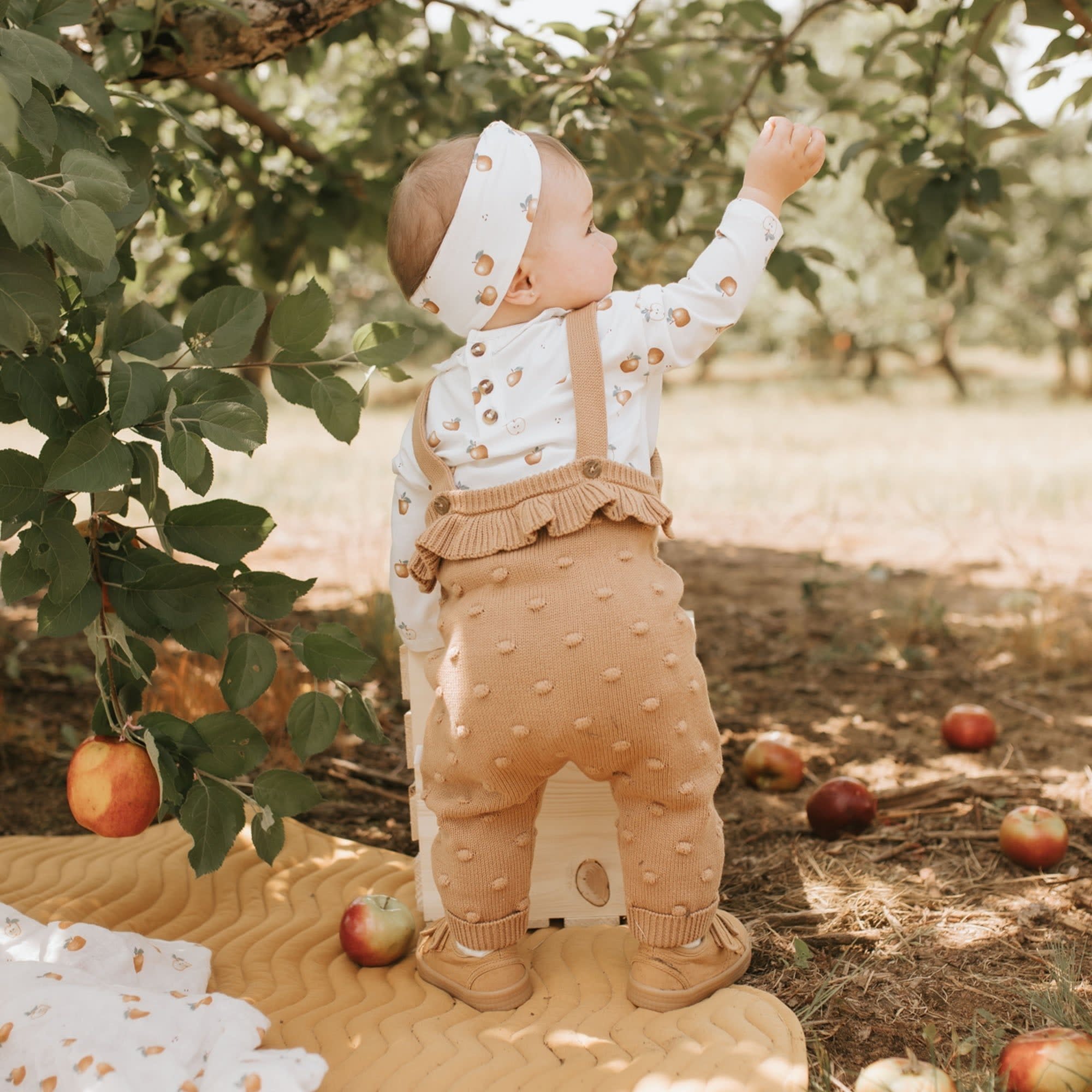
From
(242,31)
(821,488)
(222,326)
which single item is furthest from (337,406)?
(821,488)

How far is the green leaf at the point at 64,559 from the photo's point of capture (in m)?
1.52

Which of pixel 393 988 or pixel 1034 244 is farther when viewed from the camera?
pixel 1034 244

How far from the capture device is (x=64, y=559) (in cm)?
153

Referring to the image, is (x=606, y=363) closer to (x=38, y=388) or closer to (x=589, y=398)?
(x=589, y=398)

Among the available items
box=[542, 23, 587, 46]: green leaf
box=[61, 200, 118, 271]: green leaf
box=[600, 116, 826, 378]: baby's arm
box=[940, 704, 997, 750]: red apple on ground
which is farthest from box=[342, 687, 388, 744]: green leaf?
box=[542, 23, 587, 46]: green leaf

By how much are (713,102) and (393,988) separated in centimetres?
275

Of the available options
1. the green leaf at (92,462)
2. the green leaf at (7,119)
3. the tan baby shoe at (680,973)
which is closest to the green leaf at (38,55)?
the green leaf at (7,119)

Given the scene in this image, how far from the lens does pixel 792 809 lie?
105 inches

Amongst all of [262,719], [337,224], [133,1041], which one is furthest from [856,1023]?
[337,224]

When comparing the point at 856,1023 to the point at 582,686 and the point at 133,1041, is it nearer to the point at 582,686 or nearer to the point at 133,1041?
the point at 582,686

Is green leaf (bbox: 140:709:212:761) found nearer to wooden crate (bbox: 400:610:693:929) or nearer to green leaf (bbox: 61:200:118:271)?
wooden crate (bbox: 400:610:693:929)

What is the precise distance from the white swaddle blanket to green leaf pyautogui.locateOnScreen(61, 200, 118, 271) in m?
1.03

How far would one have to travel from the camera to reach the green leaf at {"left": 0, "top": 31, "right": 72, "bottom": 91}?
4.54 feet

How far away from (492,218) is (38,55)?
638mm
